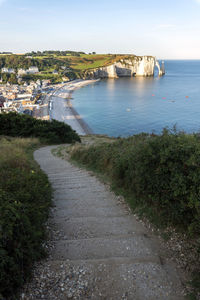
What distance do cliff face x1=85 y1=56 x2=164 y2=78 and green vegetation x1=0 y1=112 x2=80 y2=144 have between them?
125 meters

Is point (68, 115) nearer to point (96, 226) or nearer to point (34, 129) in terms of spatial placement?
point (34, 129)

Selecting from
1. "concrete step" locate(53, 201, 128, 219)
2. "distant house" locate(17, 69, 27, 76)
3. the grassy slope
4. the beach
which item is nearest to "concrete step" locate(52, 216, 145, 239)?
"concrete step" locate(53, 201, 128, 219)

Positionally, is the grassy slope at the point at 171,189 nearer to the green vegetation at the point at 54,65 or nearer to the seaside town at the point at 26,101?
the seaside town at the point at 26,101

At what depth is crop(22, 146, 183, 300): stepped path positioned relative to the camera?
3.02m

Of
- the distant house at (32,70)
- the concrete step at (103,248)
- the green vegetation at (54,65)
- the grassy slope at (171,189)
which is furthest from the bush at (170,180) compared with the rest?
the distant house at (32,70)

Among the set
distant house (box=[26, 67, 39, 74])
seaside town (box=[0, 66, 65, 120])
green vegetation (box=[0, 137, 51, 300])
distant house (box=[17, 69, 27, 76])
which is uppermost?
distant house (box=[26, 67, 39, 74])

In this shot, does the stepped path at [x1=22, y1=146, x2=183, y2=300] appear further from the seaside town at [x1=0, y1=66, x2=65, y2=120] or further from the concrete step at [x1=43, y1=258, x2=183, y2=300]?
the seaside town at [x1=0, y1=66, x2=65, y2=120]

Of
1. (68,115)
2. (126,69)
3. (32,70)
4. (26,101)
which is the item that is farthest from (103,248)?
(32,70)

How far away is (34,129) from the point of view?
21.0 meters

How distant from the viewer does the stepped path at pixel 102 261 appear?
302cm

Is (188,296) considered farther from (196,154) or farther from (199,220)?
(196,154)

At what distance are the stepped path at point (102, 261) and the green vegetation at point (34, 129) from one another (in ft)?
52.8

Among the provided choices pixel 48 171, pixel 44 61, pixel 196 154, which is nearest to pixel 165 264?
pixel 196 154

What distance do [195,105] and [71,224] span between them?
64557mm
